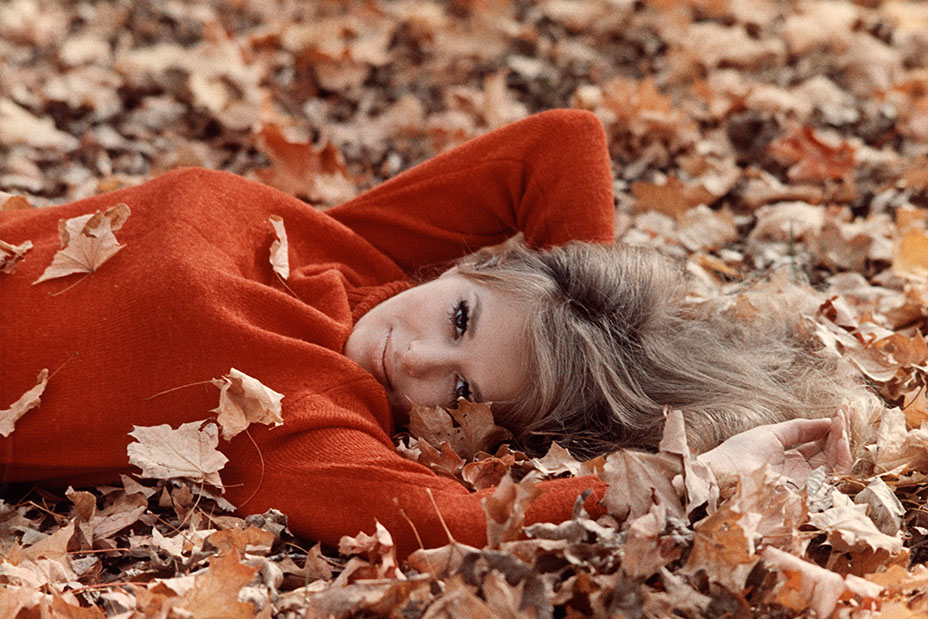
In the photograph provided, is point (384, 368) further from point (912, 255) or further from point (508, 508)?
point (912, 255)

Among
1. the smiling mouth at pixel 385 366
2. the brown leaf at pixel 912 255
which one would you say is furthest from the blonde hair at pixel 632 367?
the brown leaf at pixel 912 255

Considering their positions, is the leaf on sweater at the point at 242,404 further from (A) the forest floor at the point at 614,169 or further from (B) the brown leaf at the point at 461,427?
(B) the brown leaf at the point at 461,427

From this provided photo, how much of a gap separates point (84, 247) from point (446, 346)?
3.37ft

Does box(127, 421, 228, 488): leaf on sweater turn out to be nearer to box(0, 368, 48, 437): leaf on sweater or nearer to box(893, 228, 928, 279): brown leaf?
box(0, 368, 48, 437): leaf on sweater

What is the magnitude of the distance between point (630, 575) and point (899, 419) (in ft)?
3.46

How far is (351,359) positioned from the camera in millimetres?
2562

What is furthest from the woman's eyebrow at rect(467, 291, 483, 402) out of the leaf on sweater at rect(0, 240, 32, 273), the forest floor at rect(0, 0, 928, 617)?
the leaf on sweater at rect(0, 240, 32, 273)

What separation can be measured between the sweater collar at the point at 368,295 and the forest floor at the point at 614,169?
2.07 ft

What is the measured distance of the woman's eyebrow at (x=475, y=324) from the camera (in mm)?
2469

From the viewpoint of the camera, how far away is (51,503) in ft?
7.94

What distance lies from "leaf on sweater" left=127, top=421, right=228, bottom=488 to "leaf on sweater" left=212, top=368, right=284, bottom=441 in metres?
0.05

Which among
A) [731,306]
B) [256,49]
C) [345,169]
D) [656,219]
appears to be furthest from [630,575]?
[256,49]

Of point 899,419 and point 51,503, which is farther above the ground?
point 899,419

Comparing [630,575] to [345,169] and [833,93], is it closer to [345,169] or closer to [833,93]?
[345,169]
